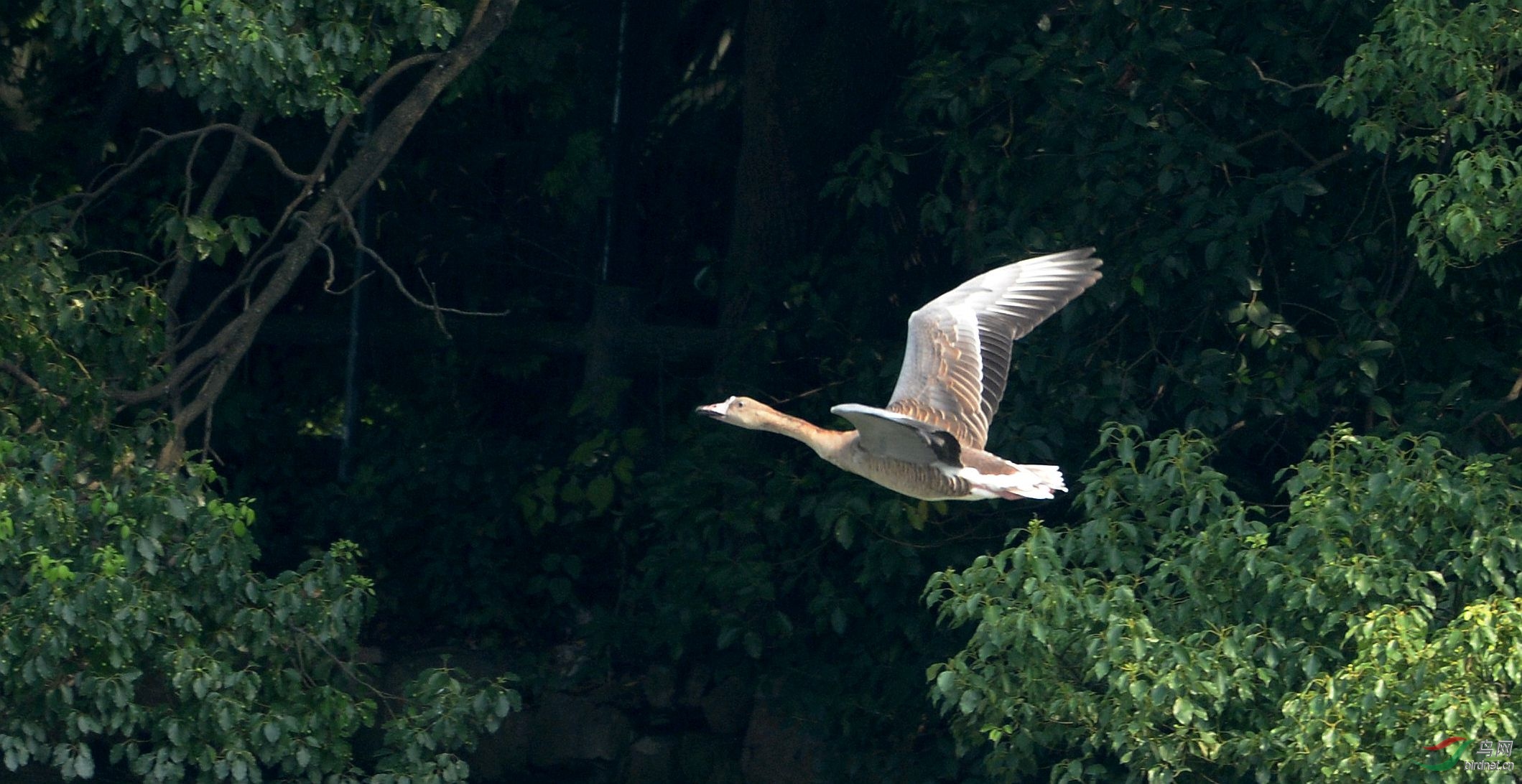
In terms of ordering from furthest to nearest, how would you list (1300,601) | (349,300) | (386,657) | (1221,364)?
(349,300), (386,657), (1221,364), (1300,601)

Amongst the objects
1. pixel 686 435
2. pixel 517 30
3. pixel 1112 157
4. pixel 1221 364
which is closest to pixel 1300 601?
pixel 1221 364

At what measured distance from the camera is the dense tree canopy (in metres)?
6.16

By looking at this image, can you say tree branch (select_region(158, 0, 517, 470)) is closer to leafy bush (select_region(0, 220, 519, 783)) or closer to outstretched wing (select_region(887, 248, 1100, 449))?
leafy bush (select_region(0, 220, 519, 783))

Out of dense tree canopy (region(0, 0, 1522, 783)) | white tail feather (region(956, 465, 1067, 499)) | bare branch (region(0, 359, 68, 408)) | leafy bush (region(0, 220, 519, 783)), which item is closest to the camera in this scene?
white tail feather (region(956, 465, 1067, 499))

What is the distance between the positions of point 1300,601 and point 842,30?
393 centimetres

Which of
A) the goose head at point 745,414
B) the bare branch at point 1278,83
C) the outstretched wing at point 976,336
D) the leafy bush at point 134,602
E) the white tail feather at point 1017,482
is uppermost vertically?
the bare branch at point 1278,83

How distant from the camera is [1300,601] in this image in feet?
19.7

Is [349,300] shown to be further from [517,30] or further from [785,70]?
[785,70]

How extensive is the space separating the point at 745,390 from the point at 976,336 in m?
2.06

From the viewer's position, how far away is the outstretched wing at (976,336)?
257 inches

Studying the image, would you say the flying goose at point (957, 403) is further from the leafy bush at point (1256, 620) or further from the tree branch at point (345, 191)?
the tree branch at point (345, 191)

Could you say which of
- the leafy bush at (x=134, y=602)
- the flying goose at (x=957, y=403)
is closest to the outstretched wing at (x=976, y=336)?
the flying goose at (x=957, y=403)

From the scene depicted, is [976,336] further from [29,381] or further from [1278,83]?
[29,381]

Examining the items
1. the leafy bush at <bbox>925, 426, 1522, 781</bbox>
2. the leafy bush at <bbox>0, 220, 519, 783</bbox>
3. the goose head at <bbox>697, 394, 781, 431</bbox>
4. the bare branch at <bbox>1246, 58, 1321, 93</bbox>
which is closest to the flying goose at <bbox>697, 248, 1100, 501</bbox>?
the goose head at <bbox>697, 394, 781, 431</bbox>
